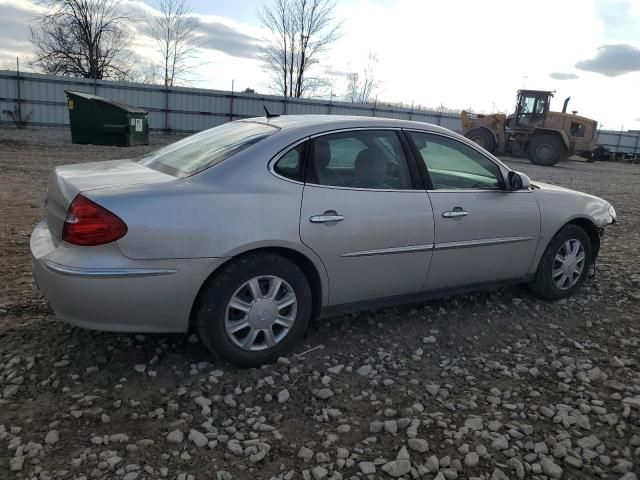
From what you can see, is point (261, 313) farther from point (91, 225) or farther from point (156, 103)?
point (156, 103)

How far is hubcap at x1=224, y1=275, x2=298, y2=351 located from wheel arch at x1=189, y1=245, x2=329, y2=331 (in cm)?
16

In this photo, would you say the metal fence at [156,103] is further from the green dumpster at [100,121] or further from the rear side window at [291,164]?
the rear side window at [291,164]

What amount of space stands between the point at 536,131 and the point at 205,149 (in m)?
20.8

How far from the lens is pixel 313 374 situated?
3.22 m

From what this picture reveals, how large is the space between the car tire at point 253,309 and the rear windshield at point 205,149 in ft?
2.24

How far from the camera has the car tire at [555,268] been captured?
4469 millimetres

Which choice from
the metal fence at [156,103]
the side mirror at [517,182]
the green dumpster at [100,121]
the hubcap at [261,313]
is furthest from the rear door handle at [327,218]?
the metal fence at [156,103]

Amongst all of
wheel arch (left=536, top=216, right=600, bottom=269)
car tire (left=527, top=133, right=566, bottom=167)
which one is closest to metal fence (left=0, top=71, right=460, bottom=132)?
car tire (left=527, top=133, right=566, bottom=167)

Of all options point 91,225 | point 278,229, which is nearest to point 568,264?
point 278,229

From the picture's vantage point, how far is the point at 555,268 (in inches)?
179

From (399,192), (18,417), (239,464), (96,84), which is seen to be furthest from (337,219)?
(96,84)

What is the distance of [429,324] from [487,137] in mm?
19887

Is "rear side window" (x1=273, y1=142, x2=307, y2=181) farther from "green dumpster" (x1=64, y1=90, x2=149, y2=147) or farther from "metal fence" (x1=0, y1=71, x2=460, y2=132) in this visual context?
"metal fence" (x1=0, y1=71, x2=460, y2=132)

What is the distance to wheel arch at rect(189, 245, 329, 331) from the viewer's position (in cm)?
302
